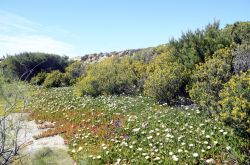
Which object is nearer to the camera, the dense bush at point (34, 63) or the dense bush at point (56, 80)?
the dense bush at point (56, 80)

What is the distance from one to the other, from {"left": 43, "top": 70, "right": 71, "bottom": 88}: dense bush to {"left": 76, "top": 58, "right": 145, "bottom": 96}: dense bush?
940 centimetres

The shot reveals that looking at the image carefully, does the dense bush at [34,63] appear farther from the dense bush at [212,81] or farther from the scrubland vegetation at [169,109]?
the dense bush at [212,81]

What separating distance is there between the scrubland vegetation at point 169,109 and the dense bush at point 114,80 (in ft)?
0.19

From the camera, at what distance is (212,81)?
494 inches

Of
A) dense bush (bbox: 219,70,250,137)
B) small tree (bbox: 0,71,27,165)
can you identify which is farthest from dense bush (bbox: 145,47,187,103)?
small tree (bbox: 0,71,27,165)

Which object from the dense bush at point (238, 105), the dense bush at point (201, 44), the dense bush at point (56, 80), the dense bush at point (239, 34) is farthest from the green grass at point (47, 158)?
the dense bush at point (56, 80)

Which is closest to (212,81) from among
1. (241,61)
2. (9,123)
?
(241,61)

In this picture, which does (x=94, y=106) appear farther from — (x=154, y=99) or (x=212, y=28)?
(x=212, y=28)

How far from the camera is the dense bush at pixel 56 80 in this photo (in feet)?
105

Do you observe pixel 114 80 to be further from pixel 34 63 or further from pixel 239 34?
pixel 34 63

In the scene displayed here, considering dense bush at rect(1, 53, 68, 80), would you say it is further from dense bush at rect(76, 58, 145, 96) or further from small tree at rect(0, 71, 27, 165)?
small tree at rect(0, 71, 27, 165)

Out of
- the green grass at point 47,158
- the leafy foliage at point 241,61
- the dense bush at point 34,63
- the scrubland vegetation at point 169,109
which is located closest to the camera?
the scrubland vegetation at point 169,109

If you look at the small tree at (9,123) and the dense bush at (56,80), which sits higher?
the small tree at (9,123)

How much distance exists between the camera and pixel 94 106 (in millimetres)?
17578
